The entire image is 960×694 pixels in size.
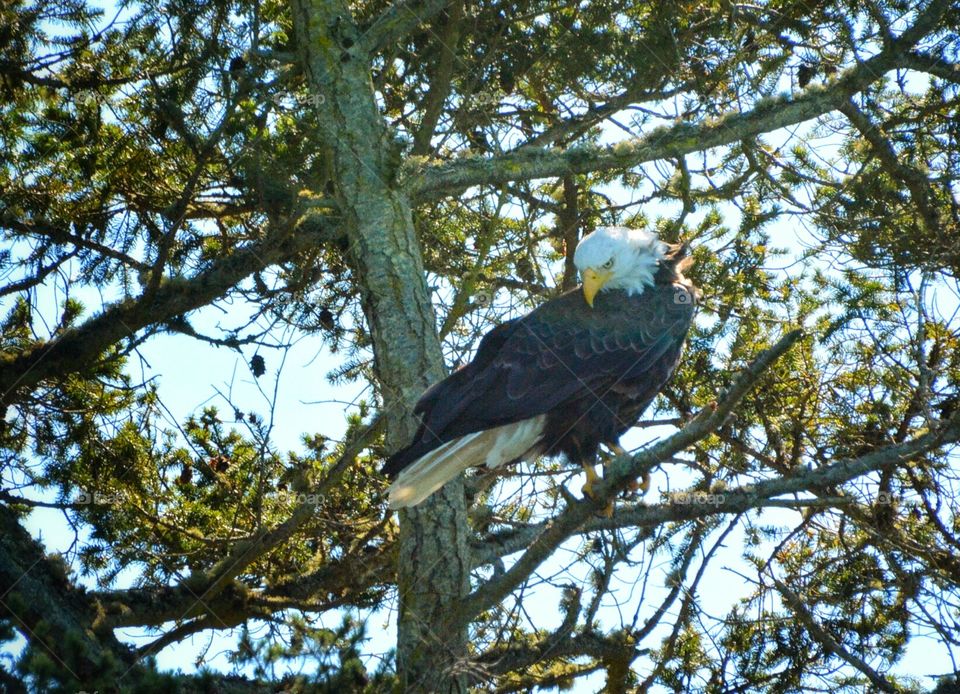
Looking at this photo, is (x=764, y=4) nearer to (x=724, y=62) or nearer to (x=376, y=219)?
(x=724, y=62)

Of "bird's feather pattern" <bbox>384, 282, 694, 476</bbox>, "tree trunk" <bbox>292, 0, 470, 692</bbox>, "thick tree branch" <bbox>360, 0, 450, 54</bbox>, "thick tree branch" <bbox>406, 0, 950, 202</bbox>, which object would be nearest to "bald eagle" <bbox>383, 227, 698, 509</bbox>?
"bird's feather pattern" <bbox>384, 282, 694, 476</bbox>

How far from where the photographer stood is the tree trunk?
4238mm

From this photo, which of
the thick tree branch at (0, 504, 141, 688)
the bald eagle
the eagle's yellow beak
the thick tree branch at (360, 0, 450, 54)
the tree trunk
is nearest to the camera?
the thick tree branch at (0, 504, 141, 688)

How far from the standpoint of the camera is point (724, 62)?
5.66m

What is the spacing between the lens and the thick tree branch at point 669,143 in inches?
191

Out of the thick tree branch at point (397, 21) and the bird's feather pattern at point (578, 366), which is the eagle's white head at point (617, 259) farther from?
the thick tree branch at point (397, 21)

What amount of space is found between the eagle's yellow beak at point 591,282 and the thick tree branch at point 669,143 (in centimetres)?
49

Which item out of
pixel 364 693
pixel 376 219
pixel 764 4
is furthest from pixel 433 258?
pixel 364 693

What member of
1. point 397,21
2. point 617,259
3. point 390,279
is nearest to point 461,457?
point 390,279

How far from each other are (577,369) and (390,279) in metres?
0.97

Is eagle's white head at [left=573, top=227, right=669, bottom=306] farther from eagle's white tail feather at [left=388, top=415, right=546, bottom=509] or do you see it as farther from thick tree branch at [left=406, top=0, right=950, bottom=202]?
eagle's white tail feather at [left=388, top=415, right=546, bottom=509]

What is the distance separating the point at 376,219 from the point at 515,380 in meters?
0.96

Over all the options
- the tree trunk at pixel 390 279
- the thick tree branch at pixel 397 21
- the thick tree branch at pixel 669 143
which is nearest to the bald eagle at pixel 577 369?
the tree trunk at pixel 390 279

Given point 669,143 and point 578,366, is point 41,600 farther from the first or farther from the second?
point 669,143
